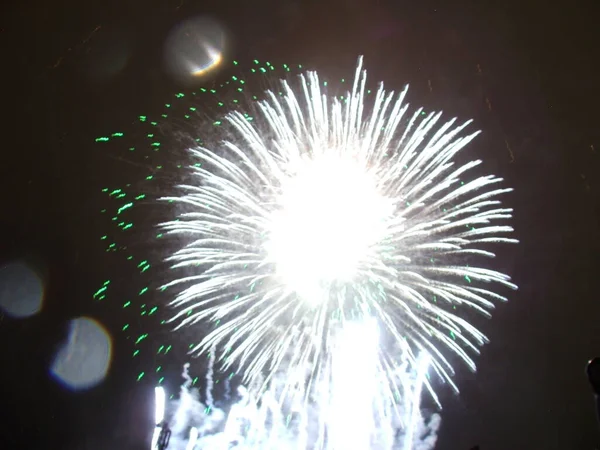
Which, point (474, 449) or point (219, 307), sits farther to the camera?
point (219, 307)

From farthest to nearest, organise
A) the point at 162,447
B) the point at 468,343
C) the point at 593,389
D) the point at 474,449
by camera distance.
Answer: the point at 162,447
the point at 468,343
the point at 474,449
the point at 593,389

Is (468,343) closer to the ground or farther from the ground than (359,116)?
closer to the ground

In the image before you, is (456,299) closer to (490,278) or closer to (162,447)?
(490,278)

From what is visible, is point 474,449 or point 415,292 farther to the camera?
point 415,292

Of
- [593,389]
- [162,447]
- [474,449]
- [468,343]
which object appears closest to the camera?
[593,389]

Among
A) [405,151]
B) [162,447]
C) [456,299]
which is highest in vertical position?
[405,151]

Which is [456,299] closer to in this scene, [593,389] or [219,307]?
[219,307]

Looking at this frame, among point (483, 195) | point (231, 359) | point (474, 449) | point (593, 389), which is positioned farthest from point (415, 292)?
point (593, 389)

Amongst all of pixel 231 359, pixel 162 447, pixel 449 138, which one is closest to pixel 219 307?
pixel 231 359

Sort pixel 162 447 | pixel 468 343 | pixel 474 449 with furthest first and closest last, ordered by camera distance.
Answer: pixel 162 447, pixel 468 343, pixel 474 449
